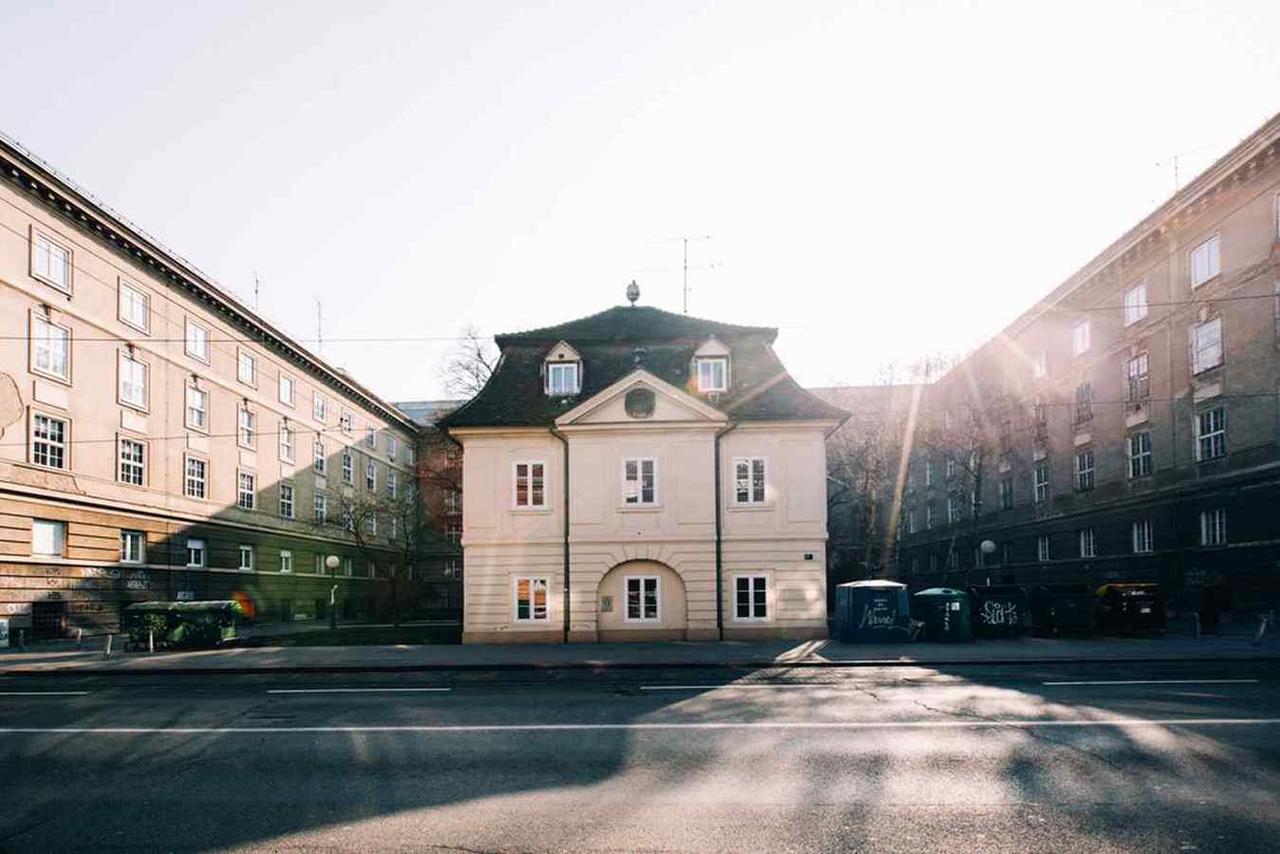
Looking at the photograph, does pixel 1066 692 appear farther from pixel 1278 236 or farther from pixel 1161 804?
pixel 1278 236

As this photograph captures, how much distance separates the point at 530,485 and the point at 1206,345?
2498cm

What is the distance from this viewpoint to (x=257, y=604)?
45.4 metres

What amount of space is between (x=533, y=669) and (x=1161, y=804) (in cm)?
1476

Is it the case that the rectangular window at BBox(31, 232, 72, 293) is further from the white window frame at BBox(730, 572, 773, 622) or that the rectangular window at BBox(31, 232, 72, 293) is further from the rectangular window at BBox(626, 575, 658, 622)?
the white window frame at BBox(730, 572, 773, 622)

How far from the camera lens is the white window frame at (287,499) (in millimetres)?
49125

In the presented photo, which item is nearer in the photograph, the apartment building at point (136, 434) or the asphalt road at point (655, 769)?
the asphalt road at point (655, 769)

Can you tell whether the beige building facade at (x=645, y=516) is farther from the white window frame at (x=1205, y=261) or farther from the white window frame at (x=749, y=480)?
the white window frame at (x=1205, y=261)

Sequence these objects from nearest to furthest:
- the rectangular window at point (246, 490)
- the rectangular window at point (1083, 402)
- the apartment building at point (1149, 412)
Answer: the apartment building at point (1149, 412) < the rectangular window at point (1083, 402) < the rectangular window at point (246, 490)

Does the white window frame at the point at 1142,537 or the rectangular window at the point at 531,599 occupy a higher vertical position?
the white window frame at the point at 1142,537

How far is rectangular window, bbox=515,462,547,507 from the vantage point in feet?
96.2

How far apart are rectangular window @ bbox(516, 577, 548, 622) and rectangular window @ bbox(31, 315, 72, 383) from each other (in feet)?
55.4

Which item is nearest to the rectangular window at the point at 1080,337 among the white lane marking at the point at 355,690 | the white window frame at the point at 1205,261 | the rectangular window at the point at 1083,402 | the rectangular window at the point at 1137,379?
the rectangular window at the point at 1083,402

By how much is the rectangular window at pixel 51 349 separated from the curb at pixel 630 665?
1258 cm

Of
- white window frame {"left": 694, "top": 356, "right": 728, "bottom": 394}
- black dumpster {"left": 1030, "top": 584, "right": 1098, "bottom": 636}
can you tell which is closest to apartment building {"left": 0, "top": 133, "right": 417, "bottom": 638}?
white window frame {"left": 694, "top": 356, "right": 728, "bottom": 394}
